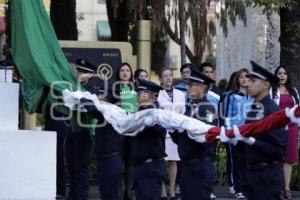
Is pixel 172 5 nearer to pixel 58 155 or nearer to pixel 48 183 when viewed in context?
pixel 58 155

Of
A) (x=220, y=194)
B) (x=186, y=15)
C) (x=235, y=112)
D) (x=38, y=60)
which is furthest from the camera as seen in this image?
(x=186, y=15)

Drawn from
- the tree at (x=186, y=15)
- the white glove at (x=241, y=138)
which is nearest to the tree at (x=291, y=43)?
the tree at (x=186, y=15)

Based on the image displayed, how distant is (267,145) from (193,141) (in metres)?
1.27

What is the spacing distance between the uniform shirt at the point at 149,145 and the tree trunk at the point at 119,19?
841cm

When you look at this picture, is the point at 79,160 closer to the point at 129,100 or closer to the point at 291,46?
the point at 129,100

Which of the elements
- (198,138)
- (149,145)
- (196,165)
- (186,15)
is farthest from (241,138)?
(186,15)

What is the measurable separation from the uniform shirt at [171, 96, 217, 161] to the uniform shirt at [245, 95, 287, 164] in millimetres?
994

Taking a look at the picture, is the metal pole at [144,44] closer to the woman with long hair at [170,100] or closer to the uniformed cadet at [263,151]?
the woman with long hair at [170,100]

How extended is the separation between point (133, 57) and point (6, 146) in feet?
20.2

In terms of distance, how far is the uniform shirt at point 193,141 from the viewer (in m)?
9.49

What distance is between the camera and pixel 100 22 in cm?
4941

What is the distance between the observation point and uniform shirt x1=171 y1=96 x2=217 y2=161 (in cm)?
949

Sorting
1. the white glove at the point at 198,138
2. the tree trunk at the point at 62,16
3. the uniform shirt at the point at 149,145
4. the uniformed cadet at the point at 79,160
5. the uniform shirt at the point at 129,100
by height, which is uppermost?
the tree trunk at the point at 62,16

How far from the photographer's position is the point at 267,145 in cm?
834
